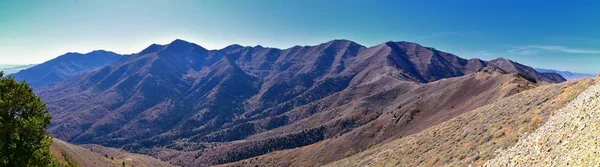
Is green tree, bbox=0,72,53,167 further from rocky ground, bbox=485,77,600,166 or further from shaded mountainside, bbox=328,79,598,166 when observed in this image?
shaded mountainside, bbox=328,79,598,166

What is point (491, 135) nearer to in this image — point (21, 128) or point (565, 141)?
point (565, 141)

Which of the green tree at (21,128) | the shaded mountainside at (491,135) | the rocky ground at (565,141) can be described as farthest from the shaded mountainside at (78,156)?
the rocky ground at (565,141)

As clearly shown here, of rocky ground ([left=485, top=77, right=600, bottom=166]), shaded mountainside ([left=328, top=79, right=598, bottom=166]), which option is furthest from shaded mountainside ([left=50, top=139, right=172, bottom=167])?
rocky ground ([left=485, top=77, right=600, bottom=166])

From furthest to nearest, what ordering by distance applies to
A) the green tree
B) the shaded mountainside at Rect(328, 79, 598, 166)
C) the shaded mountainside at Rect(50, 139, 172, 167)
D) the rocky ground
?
the shaded mountainside at Rect(50, 139, 172, 167), the shaded mountainside at Rect(328, 79, 598, 166), the green tree, the rocky ground

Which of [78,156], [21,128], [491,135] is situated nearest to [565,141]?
[491,135]

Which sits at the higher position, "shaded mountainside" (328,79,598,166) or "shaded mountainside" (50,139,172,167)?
"shaded mountainside" (328,79,598,166)

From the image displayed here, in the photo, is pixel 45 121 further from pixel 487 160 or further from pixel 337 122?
pixel 337 122
